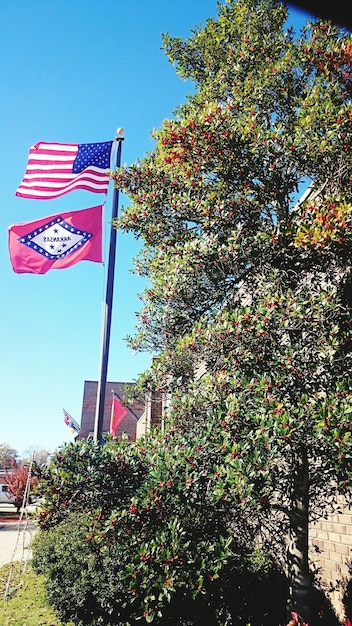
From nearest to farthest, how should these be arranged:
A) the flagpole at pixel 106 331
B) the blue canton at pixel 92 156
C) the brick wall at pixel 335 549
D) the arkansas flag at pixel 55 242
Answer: the brick wall at pixel 335 549 → the flagpole at pixel 106 331 → the arkansas flag at pixel 55 242 → the blue canton at pixel 92 156

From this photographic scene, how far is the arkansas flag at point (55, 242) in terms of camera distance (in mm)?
7949

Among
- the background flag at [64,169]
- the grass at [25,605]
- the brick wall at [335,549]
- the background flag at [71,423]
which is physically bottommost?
the grass at [25,605]

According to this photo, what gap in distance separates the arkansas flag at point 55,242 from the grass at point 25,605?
18.5ft

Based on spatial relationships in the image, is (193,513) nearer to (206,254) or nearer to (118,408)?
(206,254)

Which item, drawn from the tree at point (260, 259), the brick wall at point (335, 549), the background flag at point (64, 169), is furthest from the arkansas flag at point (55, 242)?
the brick wall at point (335, 549)

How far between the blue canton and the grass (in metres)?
7.84

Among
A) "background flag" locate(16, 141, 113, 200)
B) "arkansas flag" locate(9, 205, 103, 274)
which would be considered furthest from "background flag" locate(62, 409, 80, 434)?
"background flag" locate(16, 141, 113, 200)

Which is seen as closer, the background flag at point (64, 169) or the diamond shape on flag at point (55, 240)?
the diamond shape on flag at point (55, 240)

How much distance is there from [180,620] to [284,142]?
18.0 feet

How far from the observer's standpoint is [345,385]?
3.89m

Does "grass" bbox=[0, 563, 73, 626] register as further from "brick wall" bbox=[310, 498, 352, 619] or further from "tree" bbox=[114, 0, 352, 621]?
"tree" bbox=[114, 0, 352, 621]

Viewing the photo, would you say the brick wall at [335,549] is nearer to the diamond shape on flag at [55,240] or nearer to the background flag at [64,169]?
the diamond shape on flag at [55,240]

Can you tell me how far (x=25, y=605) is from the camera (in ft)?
25.4

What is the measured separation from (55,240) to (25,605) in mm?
6637
